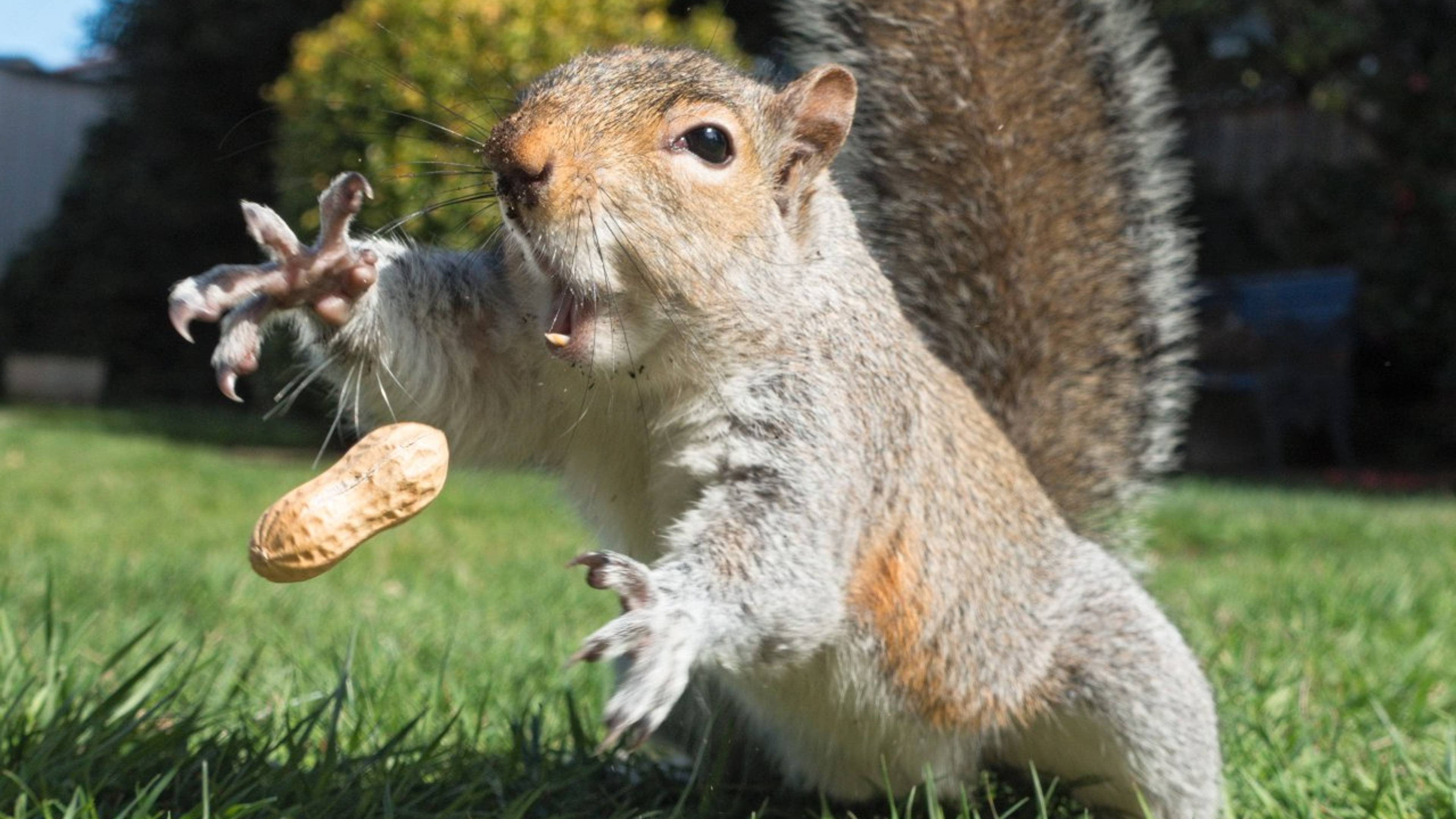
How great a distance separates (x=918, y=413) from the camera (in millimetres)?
1271

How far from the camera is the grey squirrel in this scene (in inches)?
40.2

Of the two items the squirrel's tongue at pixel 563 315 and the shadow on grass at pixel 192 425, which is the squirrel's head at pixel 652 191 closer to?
the squirrel's tongue at pixel 563 315

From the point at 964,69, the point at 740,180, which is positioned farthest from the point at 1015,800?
the point at 964,69

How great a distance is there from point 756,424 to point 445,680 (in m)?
0.92

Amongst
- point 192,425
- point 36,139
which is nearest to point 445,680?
point 192,425

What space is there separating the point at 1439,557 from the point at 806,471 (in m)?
2.66

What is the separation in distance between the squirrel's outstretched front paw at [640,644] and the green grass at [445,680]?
379 millimetres

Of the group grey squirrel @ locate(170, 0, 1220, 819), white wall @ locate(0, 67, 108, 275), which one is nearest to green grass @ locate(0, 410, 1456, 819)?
grey squirrel @ locate(170, 0, 1220, 819)

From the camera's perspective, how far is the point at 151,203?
28.3ft

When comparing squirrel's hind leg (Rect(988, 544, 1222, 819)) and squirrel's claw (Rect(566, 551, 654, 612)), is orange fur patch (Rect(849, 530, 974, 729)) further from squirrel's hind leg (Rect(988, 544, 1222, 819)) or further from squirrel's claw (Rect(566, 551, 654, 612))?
squirrel's claw (Rect(566, 551, 654, 612))

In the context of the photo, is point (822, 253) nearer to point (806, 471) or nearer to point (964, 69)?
point (806, 471)

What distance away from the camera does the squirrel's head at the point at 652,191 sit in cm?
101

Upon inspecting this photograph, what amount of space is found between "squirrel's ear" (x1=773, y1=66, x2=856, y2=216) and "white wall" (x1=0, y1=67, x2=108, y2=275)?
9711 millimetres

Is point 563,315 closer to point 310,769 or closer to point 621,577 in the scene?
point 621,577
